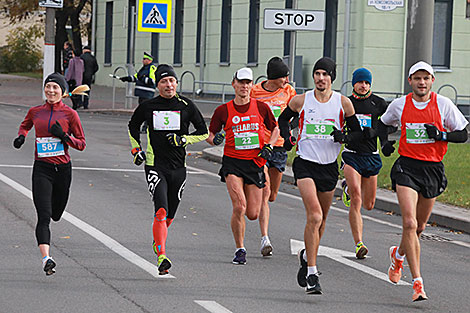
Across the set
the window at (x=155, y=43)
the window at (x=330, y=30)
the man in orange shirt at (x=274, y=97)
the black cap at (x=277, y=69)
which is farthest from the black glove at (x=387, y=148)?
the window at (x=155, y=43)

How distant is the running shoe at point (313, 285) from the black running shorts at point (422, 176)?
1.04 meters

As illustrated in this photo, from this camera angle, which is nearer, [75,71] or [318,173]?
[318,173]

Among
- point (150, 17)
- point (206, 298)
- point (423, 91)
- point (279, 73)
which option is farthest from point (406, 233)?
point (150, 17)

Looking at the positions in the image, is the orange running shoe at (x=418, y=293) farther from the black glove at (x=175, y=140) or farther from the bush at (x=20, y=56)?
the bush at (x=20, y=56)

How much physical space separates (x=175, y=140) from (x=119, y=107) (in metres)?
24.1

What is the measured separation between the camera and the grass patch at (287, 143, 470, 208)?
45.1ft

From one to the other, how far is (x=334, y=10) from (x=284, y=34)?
2639 millimetres

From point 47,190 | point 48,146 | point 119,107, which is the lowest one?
point 119,107

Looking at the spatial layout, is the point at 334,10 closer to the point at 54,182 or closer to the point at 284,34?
the point at 284,34

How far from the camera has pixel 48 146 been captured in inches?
340

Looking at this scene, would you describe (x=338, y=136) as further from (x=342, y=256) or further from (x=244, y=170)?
(x=342, y=256)

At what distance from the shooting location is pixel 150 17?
25.8 meters

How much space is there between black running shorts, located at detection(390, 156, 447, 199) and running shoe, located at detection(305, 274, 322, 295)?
1.04 metres

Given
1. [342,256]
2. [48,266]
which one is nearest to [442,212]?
[342,256]
